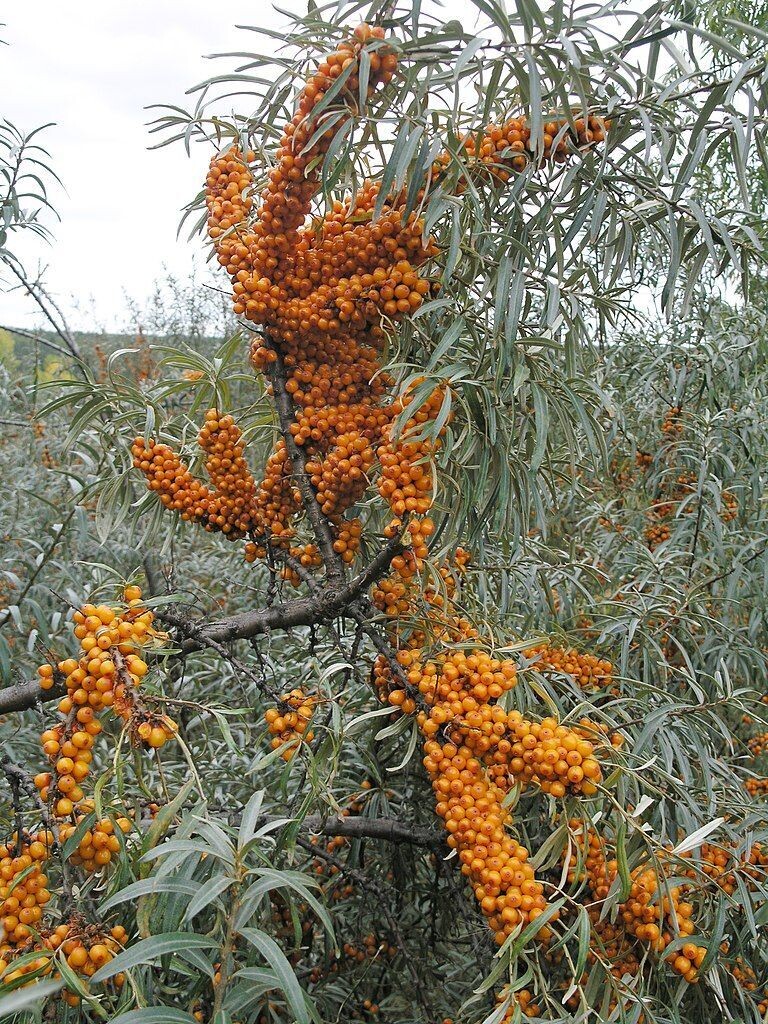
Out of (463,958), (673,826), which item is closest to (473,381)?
(673,826)

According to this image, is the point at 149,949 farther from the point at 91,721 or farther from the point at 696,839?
the point at 696,839

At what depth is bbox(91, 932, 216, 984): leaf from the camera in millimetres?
643

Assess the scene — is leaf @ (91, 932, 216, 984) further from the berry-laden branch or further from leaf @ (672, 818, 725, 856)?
leaf @ (672, 818, 725, 856)

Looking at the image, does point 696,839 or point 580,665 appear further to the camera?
point 580,665

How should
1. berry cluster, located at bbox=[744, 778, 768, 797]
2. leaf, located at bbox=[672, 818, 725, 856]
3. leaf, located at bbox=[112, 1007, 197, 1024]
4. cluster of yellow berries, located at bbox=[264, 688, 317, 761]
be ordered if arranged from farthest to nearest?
1. berry cluster, located at bbox=[744, 778, 768, 797]
2. cluster of yellow berries, located at bbox=[264, 688, 317, 761]
3. leaf, located at bbox=[672, 818, 725, 856]
4. leaf, located at bbox=[112, 1007, 197, 1024]

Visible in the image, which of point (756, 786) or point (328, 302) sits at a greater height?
point (328, 302)

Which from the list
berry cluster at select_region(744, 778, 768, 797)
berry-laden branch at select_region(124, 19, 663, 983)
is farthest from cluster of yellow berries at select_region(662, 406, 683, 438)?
berry-laden branch at select_region(124, 19, 663, 983)

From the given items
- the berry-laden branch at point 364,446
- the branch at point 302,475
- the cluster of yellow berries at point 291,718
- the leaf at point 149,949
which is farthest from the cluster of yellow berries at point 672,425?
the leaf at point 149,949

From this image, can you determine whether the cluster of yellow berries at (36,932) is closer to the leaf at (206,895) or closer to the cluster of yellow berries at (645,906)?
the leaf at (206,895)

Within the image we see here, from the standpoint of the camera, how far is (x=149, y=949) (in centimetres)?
66

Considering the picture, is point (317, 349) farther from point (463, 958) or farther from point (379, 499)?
point (463, 958)

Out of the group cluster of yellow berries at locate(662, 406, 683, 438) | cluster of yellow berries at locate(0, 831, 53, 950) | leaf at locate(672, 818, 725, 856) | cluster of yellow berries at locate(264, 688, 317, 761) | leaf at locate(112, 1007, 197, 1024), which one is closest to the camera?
leaf at locate(112, 1007, 197, 1024)

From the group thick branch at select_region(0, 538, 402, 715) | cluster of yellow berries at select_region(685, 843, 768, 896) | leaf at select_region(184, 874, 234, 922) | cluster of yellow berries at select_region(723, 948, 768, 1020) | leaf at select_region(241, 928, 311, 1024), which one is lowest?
cluster of yellow berries at select_region(723, 948, 768, 1020)

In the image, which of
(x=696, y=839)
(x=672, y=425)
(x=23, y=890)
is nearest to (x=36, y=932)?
(x=23, y=890)
